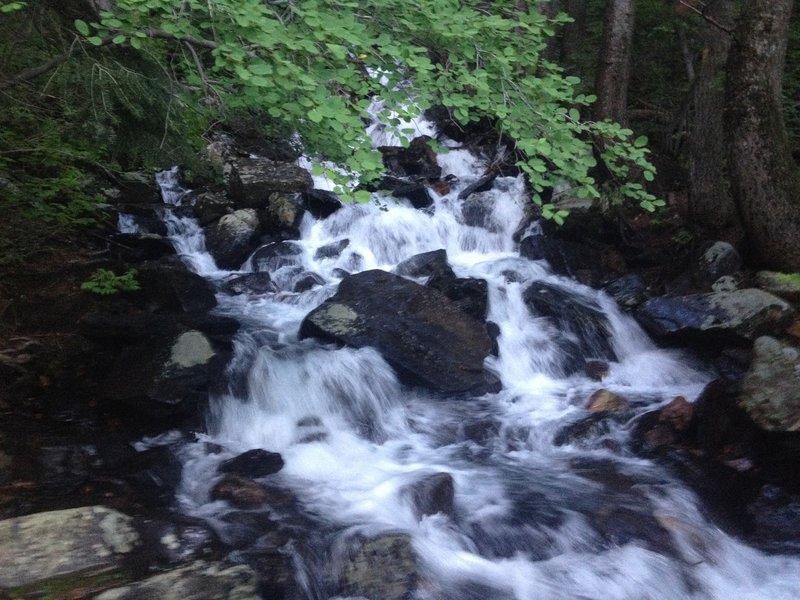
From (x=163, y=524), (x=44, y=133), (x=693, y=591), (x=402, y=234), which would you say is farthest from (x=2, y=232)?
(x=693, y=591)

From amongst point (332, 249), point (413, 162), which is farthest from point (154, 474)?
point (413, 162)

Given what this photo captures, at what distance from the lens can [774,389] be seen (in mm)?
5715

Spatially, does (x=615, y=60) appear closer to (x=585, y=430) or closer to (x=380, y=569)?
(x=585, y=430)

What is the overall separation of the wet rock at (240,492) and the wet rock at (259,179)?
7.02 metres

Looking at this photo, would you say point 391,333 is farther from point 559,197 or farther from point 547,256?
point 559,197

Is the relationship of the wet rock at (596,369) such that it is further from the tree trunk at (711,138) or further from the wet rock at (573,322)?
the tree trunk at (711,138)

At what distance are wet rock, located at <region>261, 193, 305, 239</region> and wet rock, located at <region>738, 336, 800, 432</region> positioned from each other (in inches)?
307

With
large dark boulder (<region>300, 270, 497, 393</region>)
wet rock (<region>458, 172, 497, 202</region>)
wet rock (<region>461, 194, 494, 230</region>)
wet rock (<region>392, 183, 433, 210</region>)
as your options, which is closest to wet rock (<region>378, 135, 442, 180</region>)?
wet rock (<region>458, 172, 497, 202</region>)

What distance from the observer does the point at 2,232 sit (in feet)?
22.6

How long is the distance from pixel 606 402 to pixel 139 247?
730cm

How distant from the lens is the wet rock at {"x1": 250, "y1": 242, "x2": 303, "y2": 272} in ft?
35.1

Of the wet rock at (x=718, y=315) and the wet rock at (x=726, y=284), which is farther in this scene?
the wet rock at (x=726, y=284)

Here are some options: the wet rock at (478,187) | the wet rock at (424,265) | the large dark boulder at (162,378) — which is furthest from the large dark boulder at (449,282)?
the large dark boulder at (162,378)

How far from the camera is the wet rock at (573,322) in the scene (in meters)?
8.41
